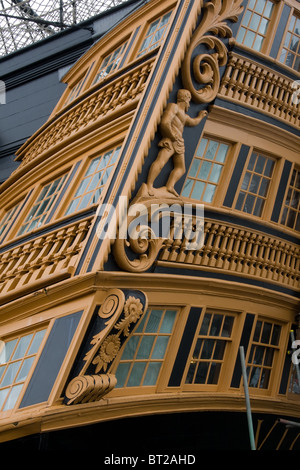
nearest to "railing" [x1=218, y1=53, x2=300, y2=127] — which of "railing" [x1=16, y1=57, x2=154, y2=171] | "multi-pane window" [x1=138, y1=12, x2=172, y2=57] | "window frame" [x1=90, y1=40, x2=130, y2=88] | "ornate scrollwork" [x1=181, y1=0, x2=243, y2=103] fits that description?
"ornate scrollwork" [x1=181, y1=0, x2=243, y2=103]

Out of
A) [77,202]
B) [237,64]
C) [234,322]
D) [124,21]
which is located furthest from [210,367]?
[124,21]

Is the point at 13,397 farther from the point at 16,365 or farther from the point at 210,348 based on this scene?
the point at 210,348

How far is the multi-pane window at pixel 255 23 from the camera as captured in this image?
33.1ft

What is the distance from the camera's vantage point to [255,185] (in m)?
9.88

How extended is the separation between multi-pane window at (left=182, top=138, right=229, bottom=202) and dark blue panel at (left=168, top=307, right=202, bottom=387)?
1603 millimetres

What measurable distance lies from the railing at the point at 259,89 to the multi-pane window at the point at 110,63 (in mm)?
2280

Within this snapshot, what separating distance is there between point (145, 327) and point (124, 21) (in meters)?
5.49

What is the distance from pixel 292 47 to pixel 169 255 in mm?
4193

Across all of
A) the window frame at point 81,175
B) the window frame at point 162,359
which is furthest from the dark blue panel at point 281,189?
the window frame at point 81,175

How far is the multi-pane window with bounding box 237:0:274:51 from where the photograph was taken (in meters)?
10.1

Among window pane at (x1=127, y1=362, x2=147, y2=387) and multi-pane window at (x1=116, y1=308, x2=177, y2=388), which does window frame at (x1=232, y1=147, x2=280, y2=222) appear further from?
window pane at (x1=127, y1=362, x2=147, y2=387)

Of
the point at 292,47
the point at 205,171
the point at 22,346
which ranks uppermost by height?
the point at 292,47

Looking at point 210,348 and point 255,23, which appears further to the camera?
point 255,23

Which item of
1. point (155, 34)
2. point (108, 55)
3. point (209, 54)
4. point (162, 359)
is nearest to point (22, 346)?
point (162, 359)
